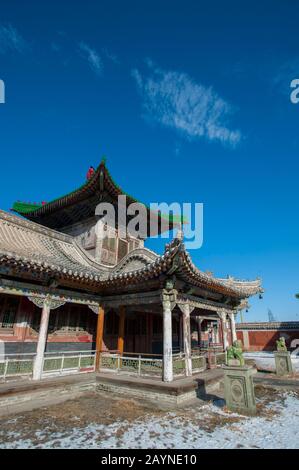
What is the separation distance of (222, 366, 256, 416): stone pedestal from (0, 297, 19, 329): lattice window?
24.9 ft

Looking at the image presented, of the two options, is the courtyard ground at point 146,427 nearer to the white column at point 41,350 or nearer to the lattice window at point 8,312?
the white column at point 41,350

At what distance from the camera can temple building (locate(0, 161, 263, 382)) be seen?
8.45 meters

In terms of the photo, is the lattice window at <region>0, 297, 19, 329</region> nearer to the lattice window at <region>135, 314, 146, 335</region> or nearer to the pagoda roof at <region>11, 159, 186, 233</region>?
the pagoda roof at <region>11, 159, 186, 233</region>

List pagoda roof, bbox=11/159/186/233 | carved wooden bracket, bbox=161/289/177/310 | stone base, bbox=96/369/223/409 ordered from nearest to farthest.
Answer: stone base, bbox=96/369/223/409 < carved wooden bracket, bbox=161/289/177/310 < pagoda roof, bbox=11/159/186/233

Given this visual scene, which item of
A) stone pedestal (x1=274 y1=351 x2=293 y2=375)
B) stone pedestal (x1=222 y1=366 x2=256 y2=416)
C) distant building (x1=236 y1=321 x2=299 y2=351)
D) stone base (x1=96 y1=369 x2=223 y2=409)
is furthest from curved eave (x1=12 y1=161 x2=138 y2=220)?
distant building (x1=236 y1=321 x2=299 y2=351)

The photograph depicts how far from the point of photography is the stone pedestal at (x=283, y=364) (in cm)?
1344

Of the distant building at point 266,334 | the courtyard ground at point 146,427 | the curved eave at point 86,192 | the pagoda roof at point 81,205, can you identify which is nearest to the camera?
the courtyard ground at point 146,427

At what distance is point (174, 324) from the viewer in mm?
16016

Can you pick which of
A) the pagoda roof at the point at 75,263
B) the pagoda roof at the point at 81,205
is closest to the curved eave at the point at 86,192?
the pagoda roof at the point at 81,205

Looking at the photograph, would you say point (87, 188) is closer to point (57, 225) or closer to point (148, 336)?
point (57, 225)

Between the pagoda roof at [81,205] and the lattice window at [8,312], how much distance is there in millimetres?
5952

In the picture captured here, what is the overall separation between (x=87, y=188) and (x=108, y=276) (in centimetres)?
497
